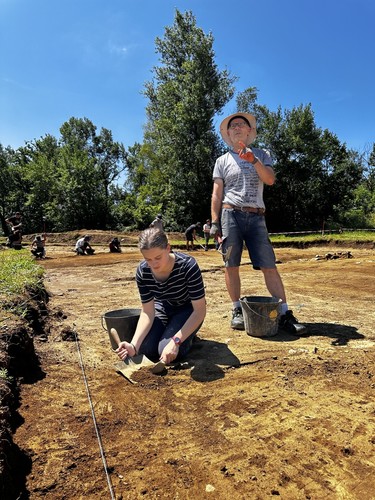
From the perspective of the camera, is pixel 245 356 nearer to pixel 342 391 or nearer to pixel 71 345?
pixel 342 391

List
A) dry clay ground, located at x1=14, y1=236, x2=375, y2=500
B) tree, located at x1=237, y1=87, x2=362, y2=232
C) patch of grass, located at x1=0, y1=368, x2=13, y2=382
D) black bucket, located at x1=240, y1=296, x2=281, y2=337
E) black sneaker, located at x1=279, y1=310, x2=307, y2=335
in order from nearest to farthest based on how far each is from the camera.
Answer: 1. dry clay ground, located at x1=14, y1=236, x2=375, y2=500
2. patch of grass, located at x1=0, y1=368, x2=13, y2=382
3. black bucket, located at x1=240, y1=296, x2=281, y2=337
4. black sneaker, located at x1=279, y1=310, x2=307, y2=335
5. tree, located at x1=237, y1=87, x2=362, y2=232

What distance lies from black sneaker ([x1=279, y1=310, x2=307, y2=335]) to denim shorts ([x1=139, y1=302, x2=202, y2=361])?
1.02 meters

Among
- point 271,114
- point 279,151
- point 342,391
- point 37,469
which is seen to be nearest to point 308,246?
point 279,151

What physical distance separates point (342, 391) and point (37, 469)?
68.0 inches

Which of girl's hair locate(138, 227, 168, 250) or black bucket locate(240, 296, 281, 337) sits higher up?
girl's hair locate(138, 227, 168, 250)

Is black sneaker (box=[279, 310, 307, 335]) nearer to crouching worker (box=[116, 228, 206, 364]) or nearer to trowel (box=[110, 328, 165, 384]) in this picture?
crouching worker (box=[116, 228, 206, 364])

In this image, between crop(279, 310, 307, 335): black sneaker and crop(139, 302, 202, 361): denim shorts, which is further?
crop(279, 310, 307, 335): black sneaker

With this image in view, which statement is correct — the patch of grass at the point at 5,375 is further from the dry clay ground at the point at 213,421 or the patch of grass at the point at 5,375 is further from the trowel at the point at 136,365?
the trowel at the point at 136,365

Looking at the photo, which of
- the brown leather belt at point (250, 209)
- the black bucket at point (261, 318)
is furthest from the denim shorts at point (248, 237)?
the black bucket at point (261, 318)

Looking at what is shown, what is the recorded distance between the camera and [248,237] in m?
3.66

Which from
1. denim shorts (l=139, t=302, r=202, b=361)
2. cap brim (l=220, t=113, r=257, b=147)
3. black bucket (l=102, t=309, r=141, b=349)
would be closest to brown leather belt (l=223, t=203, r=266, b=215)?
cap brim (l=220, t=113, r=257, b=147)

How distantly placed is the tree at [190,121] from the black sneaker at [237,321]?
22395 millimetres

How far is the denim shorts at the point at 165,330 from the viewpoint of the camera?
9.57ft

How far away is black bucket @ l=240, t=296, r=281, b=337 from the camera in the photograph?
10.9ft
